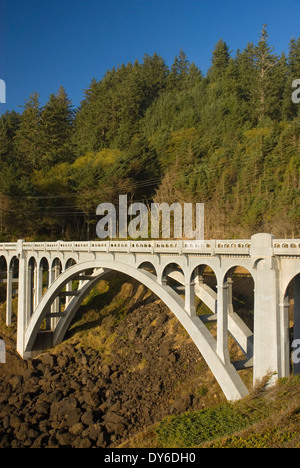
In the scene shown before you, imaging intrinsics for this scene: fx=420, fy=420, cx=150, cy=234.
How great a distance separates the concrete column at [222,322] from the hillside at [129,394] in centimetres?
216

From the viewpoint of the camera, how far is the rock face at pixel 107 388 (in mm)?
22812

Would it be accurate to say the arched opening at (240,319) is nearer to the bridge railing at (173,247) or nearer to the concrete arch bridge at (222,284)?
the concrete arch bridge at (222,284)

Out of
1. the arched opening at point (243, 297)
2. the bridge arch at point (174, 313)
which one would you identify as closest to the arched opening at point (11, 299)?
the bridge arch at point (174, 313)

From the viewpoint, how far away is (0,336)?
37.6 m

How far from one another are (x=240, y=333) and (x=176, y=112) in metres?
51.8

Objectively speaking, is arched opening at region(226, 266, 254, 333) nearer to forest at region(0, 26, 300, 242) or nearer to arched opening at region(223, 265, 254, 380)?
arched opening at region(223, 265, 254, 380)

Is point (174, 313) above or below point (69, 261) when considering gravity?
below

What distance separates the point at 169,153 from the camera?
56406mm

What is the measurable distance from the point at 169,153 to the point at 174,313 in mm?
37950

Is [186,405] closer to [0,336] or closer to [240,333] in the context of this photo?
[240,333]

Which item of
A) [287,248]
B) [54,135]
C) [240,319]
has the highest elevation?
[54,135]

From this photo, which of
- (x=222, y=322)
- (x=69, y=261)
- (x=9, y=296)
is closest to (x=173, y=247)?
(x=222, y=322)

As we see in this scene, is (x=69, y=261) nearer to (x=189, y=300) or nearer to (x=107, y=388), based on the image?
(x=107, y=388)

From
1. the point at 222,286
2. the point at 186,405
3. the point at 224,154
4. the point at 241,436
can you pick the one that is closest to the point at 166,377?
the point at 186,405
